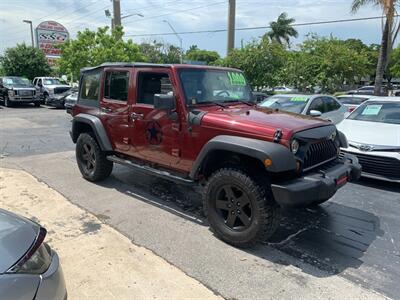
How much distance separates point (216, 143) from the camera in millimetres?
3914

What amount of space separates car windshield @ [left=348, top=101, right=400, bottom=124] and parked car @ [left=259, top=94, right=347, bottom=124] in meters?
1.17

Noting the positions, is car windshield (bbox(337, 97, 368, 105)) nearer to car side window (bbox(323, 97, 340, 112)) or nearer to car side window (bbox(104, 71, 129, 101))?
car side window (bbox(323, 97, 340, 112))

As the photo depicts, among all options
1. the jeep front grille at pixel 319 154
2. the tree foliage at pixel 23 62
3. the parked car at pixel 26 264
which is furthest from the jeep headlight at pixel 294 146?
the tree foliage at pixel 23 62

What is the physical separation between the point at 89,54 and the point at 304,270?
2223cm

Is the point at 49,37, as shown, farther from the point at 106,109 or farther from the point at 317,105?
the point at 106,109

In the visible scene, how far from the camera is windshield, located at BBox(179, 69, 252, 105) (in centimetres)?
454

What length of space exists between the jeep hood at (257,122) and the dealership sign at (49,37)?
37.5 metres

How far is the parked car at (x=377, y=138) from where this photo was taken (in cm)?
590

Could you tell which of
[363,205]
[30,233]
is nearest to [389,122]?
[363,205]

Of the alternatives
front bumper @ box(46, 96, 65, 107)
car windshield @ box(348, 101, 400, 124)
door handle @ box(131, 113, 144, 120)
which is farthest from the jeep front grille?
front bumper @ box(46, 96, 65, 107)

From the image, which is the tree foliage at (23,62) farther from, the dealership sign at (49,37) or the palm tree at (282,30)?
the palm tree at (282,30)

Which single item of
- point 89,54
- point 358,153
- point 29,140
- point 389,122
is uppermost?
point 89,54

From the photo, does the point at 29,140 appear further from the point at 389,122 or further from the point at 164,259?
the point at 389,122

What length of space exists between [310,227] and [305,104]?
16.9 ft
